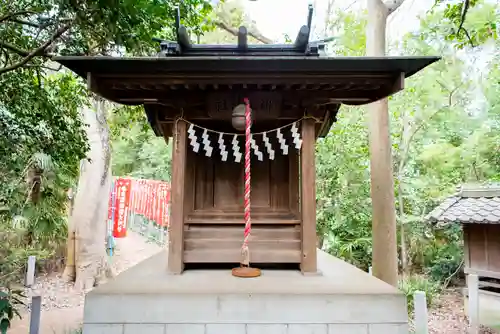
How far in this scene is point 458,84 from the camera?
1073cm

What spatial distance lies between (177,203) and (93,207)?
789 centimetres

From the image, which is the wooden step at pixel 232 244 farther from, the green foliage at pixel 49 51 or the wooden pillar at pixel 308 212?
the green foliage at pixel 49 51

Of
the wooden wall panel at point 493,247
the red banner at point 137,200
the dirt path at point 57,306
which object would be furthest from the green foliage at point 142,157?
the wooden wall panel at point 493,247

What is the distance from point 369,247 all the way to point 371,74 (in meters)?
8.00

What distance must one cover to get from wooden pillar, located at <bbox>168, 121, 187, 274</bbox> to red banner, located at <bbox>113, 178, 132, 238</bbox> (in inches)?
403

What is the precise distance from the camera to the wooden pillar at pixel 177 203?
3273 millimetres

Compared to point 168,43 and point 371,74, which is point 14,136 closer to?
point 168,43

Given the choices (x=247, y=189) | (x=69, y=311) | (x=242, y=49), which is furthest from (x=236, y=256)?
(x=69, y=311)

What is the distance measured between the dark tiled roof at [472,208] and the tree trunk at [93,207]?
9.12 metres

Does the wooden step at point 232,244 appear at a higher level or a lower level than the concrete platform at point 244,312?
higher

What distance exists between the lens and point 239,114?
3.25 meters

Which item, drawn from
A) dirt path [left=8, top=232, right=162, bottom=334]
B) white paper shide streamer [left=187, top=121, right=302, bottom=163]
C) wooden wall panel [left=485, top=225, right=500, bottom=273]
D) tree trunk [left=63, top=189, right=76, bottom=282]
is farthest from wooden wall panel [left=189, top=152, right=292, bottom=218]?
tree trunk [left=63, top=189, right=76, bottom=282]

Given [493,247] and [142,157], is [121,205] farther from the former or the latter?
[493,247]

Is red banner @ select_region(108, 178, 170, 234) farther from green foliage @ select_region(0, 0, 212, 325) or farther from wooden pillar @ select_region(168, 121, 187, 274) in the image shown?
wooden pillar @ select_region(168, 121, 187, 274)
